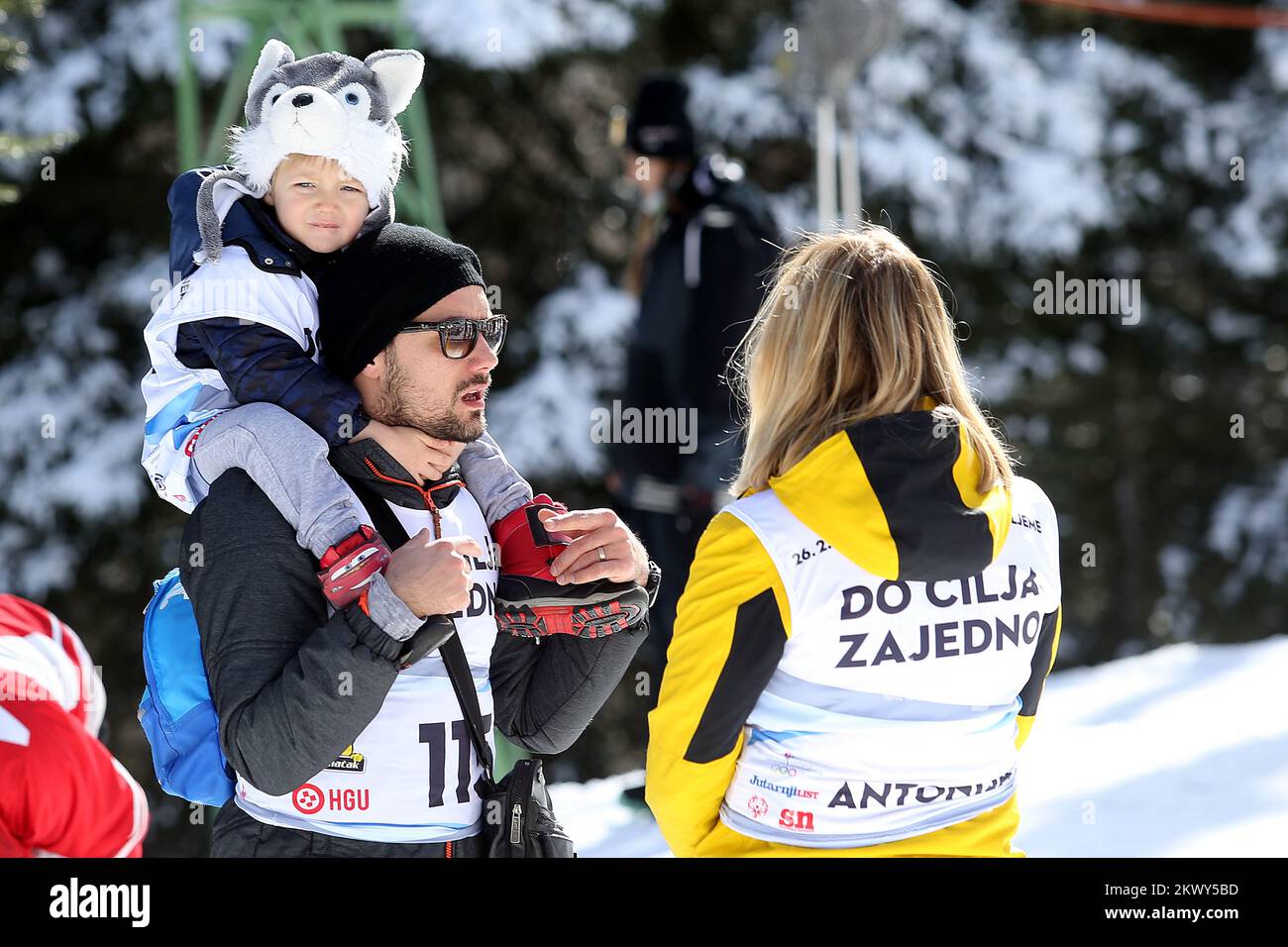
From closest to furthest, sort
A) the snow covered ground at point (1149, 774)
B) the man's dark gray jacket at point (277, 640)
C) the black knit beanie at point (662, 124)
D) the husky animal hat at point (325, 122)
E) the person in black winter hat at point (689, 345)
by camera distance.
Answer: the man's dark gray jacket at point (277, 640), the husky animal hat at point (325, 122), the snow covered ground at point (1149, 774), the person in black winter hat at point (689, 345), the black knit beanie at point (662, 124)

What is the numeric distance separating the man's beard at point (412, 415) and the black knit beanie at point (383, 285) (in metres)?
0.05

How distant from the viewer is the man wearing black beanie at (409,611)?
183 centimetres

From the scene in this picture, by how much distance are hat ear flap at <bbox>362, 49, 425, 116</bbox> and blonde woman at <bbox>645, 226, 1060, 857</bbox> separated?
2.58ft

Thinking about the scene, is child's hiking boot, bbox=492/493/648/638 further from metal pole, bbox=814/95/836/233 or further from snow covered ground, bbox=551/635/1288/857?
metal pole, bbox=814/95/836/233

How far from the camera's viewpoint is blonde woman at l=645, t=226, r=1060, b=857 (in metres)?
1.92

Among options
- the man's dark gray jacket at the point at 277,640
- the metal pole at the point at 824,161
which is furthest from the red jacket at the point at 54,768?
the metal pole at the point at 824,161

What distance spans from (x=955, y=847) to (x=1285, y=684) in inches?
168

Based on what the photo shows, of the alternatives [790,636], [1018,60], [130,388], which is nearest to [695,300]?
[790,636]

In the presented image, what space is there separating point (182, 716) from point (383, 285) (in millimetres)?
682

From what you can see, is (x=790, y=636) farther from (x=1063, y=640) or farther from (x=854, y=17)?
(x=1063, y=640)


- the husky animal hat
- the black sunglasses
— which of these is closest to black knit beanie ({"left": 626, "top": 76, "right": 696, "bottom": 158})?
the husky animal hat

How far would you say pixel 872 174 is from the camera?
10930 mm
